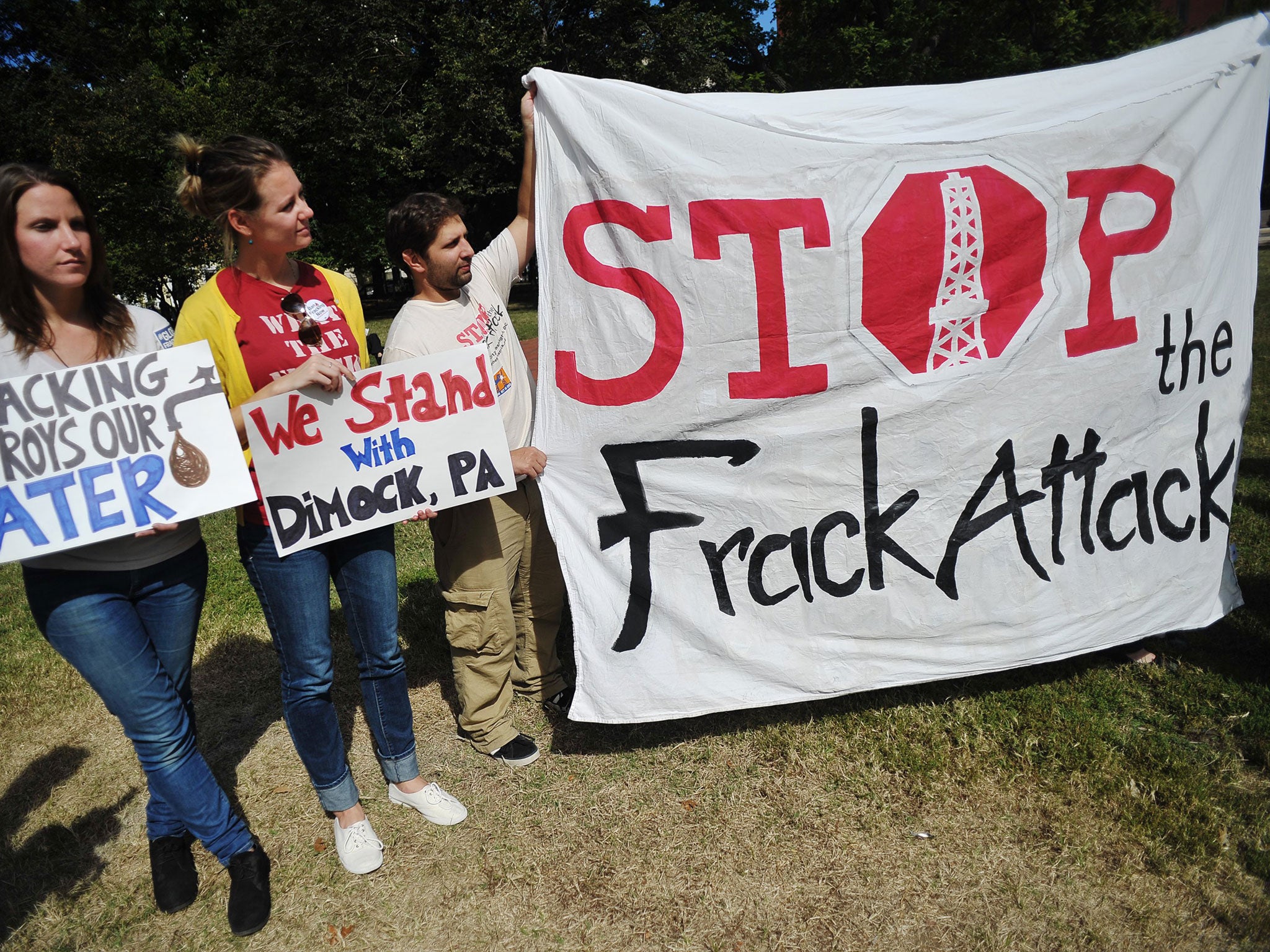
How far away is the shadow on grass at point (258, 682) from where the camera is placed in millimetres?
3473

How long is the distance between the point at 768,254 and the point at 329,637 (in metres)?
1.89

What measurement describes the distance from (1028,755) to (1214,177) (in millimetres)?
2168

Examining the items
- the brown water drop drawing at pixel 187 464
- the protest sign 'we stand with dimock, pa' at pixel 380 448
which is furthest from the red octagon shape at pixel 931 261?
the brown water drop drawing at pixel 187 464

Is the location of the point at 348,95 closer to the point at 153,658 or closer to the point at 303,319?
the point at 303,319

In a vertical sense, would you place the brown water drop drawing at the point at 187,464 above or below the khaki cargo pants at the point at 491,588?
above

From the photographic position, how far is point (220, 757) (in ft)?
11.1

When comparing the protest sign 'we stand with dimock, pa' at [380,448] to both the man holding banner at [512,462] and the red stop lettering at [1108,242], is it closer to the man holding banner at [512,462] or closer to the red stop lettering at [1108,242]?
the man holding banner at [512,462]

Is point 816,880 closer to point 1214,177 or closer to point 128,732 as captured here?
point 128,732

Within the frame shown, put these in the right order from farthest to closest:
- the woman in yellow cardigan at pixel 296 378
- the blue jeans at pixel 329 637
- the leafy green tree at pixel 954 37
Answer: the leafy green tree at pixel 954 37, the blue jeans at pixel 329 637, the woman in yellow cardigan at pixel 296 378

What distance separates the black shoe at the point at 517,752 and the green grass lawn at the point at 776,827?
2.0 inches

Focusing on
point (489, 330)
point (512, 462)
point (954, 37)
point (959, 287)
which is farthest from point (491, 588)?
point (954, 37)

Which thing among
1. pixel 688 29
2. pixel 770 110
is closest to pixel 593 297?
pixel 770 110

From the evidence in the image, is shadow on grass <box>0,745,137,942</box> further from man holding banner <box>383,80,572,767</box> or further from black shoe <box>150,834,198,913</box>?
man holding banner <box>383,80,572,767</box>

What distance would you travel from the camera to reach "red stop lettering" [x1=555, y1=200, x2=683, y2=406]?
268 cm
